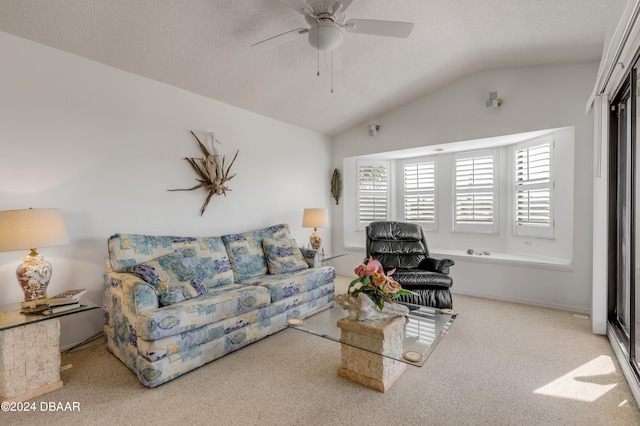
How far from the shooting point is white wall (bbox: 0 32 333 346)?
252 cm

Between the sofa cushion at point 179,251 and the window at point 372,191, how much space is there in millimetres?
2958

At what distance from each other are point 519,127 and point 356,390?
3731 millimetres

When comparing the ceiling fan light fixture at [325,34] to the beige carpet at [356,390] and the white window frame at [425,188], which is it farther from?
the white window frame at [425,188]

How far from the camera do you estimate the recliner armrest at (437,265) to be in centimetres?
361

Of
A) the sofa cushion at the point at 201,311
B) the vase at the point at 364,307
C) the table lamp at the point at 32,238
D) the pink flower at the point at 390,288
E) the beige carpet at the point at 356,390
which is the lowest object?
the beige carpet at the point at 356,390

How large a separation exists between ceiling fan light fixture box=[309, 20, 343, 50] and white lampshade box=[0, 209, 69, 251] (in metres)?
2.34

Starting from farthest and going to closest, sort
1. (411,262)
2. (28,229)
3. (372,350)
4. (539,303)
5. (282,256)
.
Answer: (411,262) < (539,303) < (282,256) < (28,229) < (372,350)

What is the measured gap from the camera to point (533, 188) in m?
4.34

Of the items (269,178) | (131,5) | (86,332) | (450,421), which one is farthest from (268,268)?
(131,5)

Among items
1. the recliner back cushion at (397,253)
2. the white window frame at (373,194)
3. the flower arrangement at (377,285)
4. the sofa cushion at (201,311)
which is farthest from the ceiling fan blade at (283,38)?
the white window frame at (373,194)

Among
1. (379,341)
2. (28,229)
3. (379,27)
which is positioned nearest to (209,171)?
(28,229)

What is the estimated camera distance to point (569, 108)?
12.1 feet

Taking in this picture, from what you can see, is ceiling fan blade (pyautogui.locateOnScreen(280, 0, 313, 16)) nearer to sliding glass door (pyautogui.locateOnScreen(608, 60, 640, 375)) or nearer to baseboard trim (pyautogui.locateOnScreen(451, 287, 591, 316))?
sliding glass door (pyautogui.locateOnScreen(608, 60, 640, 375))

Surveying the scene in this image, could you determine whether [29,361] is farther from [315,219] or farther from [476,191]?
[476,191]
